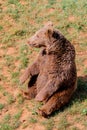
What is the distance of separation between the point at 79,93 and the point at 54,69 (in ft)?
2.66

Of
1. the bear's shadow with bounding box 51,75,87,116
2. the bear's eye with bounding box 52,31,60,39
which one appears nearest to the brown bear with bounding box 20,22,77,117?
the bear's eye with bounding box 52,31,60,39

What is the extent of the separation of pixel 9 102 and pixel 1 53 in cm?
159

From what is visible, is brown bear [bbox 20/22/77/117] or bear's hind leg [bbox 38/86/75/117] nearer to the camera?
brown bear [bbox 20/22/77/117]

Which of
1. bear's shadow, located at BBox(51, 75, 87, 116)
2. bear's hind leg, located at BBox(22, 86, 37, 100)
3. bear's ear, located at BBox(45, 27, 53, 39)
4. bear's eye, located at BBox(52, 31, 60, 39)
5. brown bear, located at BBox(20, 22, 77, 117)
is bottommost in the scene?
bear's shadow, located at BBox(51, 75, 87, 116)

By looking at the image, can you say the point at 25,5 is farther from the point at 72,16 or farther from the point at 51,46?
the point at 51,46

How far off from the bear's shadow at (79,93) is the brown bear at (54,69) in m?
0.12

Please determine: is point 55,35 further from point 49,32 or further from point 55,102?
point 55,102

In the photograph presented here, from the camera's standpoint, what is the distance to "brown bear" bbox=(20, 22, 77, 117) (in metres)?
6.71

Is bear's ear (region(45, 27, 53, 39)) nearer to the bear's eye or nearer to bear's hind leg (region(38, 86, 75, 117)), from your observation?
the bear's eye

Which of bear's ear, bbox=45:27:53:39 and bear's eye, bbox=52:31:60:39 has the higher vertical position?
bear's ear, bbox=45:27:53:39

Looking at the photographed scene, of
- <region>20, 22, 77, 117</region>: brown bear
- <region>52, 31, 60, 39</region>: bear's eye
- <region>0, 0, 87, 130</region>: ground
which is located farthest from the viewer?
<region>0, 0, 87, 130</region>: ground

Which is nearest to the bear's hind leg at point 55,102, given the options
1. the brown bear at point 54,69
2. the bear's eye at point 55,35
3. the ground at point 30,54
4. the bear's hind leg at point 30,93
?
the brown bear at point 54,69

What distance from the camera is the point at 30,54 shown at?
28.1 feet

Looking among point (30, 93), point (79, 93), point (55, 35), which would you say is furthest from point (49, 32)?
point (79, 93)
